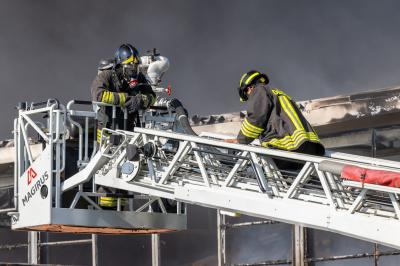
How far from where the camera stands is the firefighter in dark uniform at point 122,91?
34.1ft

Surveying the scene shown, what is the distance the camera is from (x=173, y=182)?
9289mm

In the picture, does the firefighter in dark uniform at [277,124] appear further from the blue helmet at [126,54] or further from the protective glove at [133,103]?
the blue helmet at [126,54]

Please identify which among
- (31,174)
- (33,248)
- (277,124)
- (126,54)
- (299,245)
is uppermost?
(126,54)

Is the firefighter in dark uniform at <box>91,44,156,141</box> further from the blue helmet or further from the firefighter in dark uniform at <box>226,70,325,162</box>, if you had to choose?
the firefighter in dark uniform at <box>226,70,325,162</box>

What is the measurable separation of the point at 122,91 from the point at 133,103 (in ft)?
1.43

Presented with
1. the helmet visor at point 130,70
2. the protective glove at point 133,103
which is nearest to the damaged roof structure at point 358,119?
the helmet visor at point 130,70

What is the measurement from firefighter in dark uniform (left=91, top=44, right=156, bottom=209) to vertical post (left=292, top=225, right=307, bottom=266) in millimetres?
3675

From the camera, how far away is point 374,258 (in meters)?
12.7

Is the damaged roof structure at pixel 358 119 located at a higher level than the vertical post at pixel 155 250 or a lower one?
higher

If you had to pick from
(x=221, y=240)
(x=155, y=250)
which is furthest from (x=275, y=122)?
(x=155, y=250)

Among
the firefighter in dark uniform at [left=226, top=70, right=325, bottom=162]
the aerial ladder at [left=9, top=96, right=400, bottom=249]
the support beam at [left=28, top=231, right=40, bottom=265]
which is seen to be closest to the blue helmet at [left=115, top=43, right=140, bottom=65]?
the aerial ladder at [left=9, top=96, right=400, bottom=249]

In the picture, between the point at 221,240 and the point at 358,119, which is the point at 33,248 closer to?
the point at 221,240

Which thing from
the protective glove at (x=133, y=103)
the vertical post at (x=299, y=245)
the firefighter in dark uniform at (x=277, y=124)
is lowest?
the vertical post at (x=299, y=245)

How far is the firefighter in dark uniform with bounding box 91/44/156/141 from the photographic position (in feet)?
34.1
